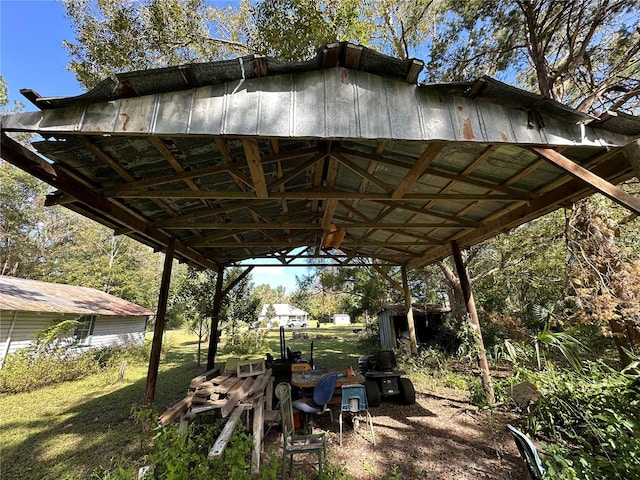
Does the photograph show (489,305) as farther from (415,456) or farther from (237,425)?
(237,425)

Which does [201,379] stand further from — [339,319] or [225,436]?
[339,319]

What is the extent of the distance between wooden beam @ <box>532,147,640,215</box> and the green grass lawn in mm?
5578

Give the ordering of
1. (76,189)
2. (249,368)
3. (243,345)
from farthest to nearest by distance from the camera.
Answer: (243,345) < (249,368) < (76,189)

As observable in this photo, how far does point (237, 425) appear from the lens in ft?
11.8

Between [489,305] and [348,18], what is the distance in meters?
12.7

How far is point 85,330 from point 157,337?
32.0 ft

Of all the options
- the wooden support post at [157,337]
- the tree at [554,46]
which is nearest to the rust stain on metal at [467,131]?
the wooden support post at [157,337]

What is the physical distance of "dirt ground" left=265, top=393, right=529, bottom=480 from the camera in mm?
3240

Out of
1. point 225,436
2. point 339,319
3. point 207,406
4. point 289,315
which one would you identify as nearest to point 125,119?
point 225,436

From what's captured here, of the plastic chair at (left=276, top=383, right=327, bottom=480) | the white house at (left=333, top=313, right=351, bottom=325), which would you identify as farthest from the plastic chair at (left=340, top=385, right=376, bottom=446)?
the white house at (left=333, top=313, right=351, bottom=325)

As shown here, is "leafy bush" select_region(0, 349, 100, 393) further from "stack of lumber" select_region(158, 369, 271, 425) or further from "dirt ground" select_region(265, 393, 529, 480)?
"dirt ground" select_region(265, 393, 529, 480)

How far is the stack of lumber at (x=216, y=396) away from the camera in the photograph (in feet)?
11.7

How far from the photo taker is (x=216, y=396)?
4000 mm

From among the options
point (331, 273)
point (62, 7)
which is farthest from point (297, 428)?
point (331, 273)
